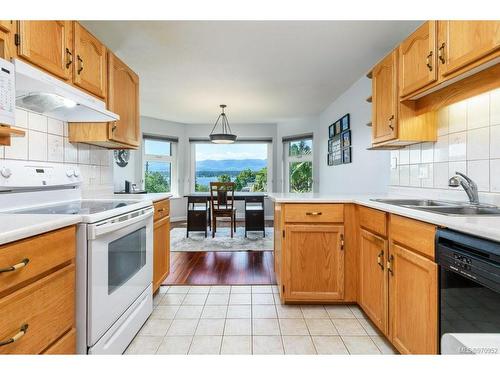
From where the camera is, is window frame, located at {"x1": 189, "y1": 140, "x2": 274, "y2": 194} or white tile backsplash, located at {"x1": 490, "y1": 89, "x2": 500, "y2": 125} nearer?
white tile backsplash, located at {"x1": 490, "y1": 89, "x2": 500, "y2": 125}

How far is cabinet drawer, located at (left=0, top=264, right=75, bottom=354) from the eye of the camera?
81 cm

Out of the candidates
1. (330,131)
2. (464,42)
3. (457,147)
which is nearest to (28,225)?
(464,42)

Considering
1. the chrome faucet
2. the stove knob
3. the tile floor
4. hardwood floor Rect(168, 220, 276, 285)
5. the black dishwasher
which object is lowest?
the tile floor

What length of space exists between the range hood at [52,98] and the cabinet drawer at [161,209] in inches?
30.0

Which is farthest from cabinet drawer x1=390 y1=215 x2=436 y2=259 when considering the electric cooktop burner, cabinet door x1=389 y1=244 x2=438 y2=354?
the electric cooktop burner

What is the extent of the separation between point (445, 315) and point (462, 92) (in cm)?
126

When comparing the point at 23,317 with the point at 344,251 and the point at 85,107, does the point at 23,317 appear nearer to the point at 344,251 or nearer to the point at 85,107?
the point at 85,107

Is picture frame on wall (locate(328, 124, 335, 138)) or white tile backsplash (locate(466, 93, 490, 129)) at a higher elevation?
picture frame on wall (locate(328, 124, 335, 138))

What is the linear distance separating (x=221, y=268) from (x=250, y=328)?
126 centimetres

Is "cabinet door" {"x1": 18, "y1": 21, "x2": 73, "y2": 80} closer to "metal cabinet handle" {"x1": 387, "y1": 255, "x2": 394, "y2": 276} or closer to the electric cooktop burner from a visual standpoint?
the electric cooktop burner

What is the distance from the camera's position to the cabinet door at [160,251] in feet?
7.09

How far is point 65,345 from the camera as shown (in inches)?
42.5

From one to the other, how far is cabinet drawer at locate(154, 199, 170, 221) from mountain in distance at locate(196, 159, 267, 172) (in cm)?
399

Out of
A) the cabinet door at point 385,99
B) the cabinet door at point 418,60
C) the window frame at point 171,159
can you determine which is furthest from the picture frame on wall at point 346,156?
the window frame at point 171,159
